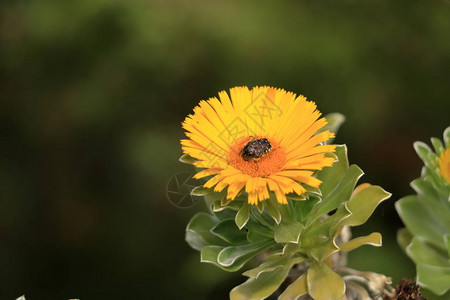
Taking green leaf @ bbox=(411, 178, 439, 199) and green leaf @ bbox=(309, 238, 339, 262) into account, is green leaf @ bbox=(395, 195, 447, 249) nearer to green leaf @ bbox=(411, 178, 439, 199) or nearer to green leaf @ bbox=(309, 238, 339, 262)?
green leaf @ bbox=(411, 178, 439, 199)

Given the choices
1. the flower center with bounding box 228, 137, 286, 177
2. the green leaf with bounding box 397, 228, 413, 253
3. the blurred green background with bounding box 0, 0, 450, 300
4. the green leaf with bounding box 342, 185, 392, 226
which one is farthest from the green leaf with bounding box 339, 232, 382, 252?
the blurred green background with bounding box 0, 0, 450, 300

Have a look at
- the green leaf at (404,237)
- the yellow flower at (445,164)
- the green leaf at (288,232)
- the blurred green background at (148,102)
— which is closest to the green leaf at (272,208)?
the green leaf at (288,232)

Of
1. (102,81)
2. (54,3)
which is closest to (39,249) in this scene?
(102,81)

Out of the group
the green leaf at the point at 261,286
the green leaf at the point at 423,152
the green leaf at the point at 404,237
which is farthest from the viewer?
the green leaf at the point at 404,237

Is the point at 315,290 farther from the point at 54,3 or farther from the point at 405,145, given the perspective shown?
the point at 54,3

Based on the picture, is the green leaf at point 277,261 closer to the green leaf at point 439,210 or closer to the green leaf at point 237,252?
the green leaf at point 237,252

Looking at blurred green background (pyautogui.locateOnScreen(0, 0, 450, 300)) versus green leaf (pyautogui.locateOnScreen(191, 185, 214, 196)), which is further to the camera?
blurred green background (pyautogui.locateOnScreen(0, 0, 450, 300))
